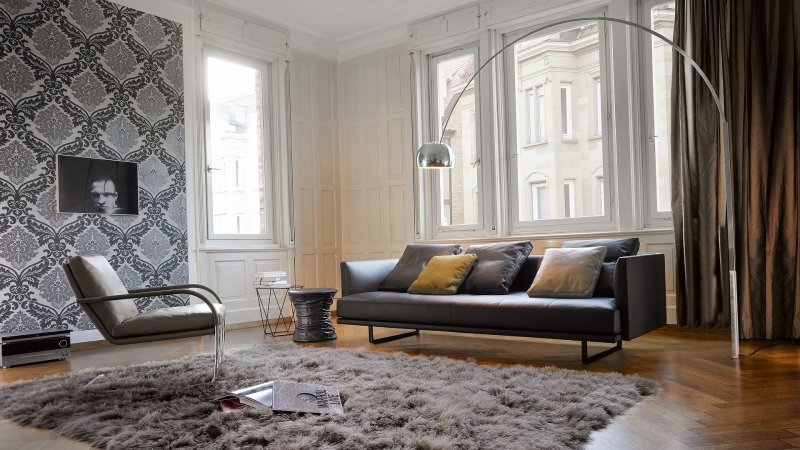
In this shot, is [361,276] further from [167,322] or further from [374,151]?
[374,151]

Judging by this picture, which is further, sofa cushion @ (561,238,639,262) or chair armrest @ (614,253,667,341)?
sofa cushion @ (561,238,639,262)

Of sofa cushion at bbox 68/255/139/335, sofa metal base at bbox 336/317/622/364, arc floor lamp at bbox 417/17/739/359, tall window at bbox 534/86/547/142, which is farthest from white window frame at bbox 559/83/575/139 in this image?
sofa cushion at bbox 68/255/139/335

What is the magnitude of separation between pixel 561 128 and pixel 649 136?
81cm

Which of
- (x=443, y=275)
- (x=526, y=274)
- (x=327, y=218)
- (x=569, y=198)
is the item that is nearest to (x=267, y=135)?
(x=327, y=218)

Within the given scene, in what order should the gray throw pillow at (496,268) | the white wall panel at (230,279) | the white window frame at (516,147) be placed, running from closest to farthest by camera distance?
the gray throw pillow at (496,268) → the white window frame at (516,147) → the white wall panel at (230,279)

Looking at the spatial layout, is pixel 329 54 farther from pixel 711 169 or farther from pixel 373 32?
pixel 711 169

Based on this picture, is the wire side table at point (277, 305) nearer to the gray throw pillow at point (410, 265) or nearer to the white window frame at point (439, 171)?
the gray throw pillow at point (410, 265)

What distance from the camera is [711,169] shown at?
4723 mm

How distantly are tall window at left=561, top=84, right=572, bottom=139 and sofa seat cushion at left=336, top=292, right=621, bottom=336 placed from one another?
1.95 meters

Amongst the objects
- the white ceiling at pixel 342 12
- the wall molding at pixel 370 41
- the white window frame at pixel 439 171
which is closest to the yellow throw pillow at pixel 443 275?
the white window frame at pixel 439 171

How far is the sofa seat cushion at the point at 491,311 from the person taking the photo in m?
3.58

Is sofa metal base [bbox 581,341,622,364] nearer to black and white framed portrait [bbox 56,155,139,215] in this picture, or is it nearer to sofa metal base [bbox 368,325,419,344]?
sofa metal base [bbox 368,325,419,344]

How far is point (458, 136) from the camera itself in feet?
21.2

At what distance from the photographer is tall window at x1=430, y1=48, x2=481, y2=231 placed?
6324 mm
